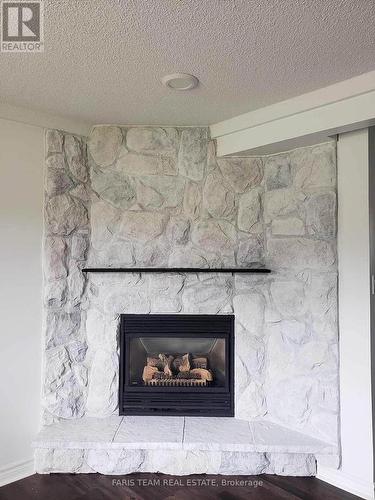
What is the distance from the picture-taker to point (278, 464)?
7.13 feet

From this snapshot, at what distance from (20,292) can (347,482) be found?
2149 millimetres

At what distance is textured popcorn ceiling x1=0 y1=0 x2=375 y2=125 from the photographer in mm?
1325

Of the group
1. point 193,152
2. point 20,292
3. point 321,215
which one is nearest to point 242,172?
point 193,152

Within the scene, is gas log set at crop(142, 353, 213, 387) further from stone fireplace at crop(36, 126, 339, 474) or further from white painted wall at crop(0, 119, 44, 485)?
white painted wall at crop(0, 119, 44, 485)

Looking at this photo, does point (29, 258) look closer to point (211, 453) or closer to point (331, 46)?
point (211, 453)

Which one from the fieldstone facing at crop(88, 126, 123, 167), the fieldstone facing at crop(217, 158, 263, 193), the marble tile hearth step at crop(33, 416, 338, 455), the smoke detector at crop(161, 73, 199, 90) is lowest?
the marble tile hearth step at crop(33, 416, 338, 455)

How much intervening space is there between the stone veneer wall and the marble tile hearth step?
4.2 inches

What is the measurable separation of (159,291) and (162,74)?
128 centimetres

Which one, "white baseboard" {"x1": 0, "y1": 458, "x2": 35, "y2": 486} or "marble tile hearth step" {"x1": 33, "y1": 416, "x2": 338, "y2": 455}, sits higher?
"marble tile hearth step" {"x1": 33, "y1": 416, "x2": 338, "y2": 455}

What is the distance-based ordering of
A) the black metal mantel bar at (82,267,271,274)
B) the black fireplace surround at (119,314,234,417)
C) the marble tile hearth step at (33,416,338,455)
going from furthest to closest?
the black fireplace surround at (119,314,234,417), the black metal mantel bar at (82,267,271,274), the marble tile hearth step at (33,416,338,455)

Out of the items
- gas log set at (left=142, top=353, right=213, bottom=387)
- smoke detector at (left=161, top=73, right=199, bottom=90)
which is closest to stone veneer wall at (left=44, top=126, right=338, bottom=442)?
gas log set at (left=142, top=353, right=213, bottom=387)

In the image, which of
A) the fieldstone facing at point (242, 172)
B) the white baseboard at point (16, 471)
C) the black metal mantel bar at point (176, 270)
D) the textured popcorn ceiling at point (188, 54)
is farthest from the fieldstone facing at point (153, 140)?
the white baseboard at point (16, 471)

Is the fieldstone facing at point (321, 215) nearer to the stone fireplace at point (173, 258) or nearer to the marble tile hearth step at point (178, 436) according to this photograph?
the stone fireplace at point (173, 258)

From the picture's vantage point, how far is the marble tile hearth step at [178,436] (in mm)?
2078
